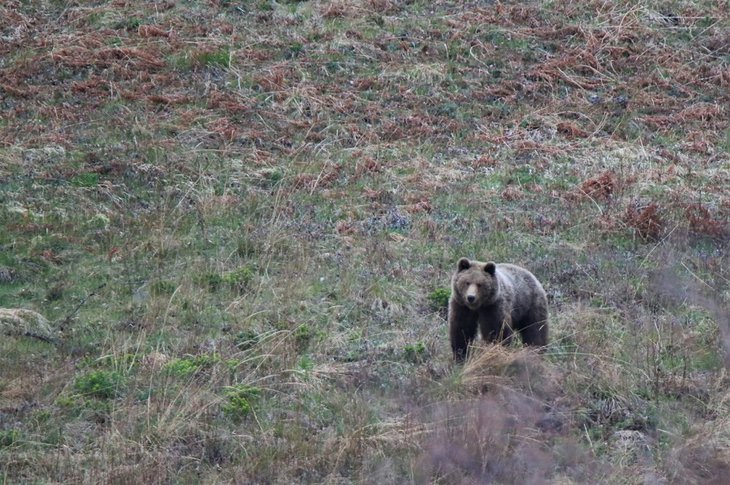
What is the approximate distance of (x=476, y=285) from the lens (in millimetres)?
9195

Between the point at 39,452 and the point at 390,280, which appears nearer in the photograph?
the point at 39,452

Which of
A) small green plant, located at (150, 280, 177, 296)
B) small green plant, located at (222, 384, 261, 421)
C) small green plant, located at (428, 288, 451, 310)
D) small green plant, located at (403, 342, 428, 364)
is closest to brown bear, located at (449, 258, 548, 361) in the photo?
small green plant, located at (403, 342, 428, 364)

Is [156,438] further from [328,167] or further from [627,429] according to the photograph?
[328,167]

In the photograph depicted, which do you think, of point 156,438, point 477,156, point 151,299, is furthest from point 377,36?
point 156,438

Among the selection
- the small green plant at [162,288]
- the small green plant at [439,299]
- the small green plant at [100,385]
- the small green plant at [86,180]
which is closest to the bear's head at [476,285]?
the small green plant at [439,299]

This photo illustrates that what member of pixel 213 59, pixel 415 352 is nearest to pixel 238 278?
pixel 415 352

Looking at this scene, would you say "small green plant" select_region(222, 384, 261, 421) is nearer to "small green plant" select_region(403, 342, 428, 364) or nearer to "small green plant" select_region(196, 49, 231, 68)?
"small green plant" select_region(403, 342, 428, 364)

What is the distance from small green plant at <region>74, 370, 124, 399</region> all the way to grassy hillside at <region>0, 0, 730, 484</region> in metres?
0.02

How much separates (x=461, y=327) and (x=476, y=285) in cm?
45

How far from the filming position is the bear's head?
9.16 m

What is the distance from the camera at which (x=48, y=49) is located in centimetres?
1823

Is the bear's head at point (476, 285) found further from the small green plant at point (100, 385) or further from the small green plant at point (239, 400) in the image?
the small green plant at point (100, 385)

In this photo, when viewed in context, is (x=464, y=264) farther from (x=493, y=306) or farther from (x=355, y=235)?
(x=355, y=235)

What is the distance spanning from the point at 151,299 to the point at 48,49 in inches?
339
